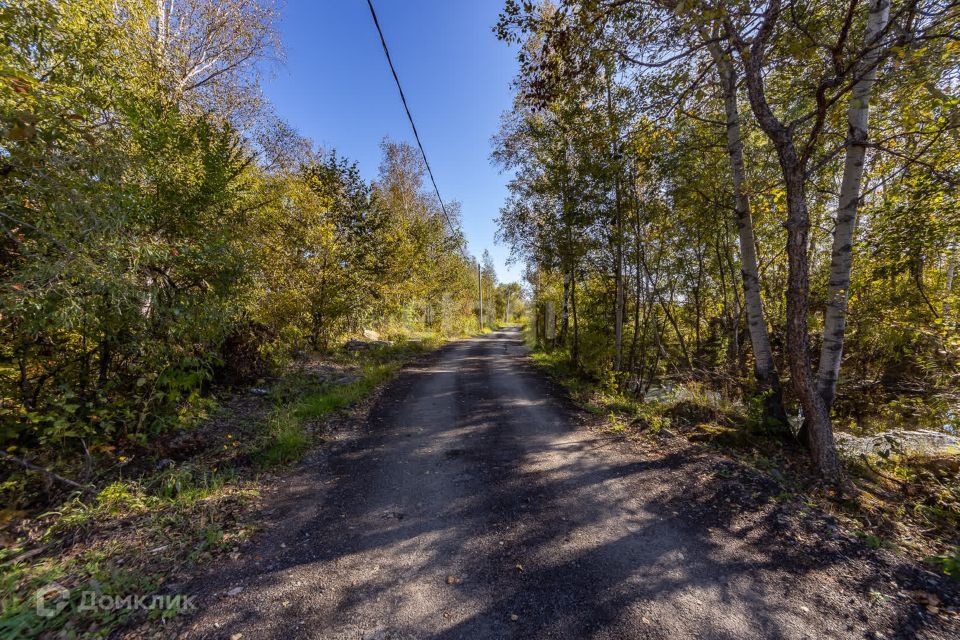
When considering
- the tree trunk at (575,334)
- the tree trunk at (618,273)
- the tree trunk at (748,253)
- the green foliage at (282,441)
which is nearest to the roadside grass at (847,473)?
the tree trunk at (748,253)

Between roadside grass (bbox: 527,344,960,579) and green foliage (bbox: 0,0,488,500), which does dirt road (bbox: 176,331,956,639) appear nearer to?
roadside grass (bbox: 527,344,960,579)

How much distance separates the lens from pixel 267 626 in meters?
2.01

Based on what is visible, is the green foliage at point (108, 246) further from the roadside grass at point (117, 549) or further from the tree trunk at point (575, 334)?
the tree trunk at point (575, 334)

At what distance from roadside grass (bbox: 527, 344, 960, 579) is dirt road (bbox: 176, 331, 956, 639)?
346 millimetres

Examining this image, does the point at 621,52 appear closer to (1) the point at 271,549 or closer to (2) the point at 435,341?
(1) the point at 271,549

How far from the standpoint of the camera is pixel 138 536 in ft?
8.82

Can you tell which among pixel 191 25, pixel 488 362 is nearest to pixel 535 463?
pixel 488 362

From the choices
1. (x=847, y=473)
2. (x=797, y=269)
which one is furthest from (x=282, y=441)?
(x=847, y=473)

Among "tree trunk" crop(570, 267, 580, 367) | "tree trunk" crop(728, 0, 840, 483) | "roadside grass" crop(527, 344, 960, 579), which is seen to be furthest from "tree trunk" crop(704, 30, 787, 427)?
"tree trunk" crop(570, 267, 580, 367)

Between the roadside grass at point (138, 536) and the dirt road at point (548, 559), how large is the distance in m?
0.34

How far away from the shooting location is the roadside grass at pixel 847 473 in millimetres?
2779

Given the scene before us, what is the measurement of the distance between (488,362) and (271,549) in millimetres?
9752

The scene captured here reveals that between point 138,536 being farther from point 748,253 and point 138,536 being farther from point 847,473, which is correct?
point 748,253

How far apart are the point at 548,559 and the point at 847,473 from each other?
4.01 m
